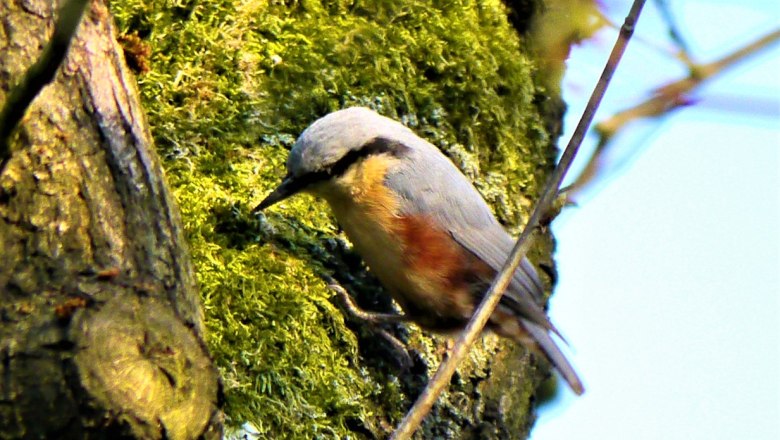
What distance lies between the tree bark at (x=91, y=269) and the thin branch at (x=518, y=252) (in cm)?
35

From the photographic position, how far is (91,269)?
74.0 inches

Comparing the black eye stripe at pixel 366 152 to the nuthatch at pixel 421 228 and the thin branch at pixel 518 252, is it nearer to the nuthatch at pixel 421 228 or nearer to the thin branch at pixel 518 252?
the nuthatch at pixel 421 228

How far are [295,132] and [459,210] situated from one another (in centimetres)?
59

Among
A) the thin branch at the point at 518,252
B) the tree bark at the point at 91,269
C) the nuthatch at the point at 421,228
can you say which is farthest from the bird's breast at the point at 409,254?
the thin branch at the point at 518,252

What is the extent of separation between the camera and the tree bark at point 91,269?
5.30 feet

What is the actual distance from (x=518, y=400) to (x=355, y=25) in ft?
4.17

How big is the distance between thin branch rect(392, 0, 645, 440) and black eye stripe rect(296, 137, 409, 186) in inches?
58.2

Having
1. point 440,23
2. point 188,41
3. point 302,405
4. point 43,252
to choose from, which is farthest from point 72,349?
point 440,23

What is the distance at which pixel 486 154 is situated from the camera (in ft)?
11.5

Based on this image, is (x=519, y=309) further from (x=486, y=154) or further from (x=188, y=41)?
(x=188, y=41)

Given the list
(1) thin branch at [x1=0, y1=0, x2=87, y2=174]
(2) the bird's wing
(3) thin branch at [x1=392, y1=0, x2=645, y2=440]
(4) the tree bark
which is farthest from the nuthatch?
(1) thin branch at [x1=0, y1=0, x2=87, y2=174]

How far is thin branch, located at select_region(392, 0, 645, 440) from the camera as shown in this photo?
1672 millimetres

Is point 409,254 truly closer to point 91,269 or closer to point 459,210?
point 459,210

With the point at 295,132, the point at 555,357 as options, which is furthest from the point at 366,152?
the point at 555,357
